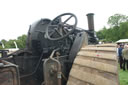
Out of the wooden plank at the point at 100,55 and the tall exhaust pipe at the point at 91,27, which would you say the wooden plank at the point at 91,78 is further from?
the tall exhaust pipe at the point at 91,27

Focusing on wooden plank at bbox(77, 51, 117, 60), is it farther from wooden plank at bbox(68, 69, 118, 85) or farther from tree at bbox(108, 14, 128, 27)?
tree at bbox(108, 14, 128, 27)

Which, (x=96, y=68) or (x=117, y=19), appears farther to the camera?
(x=117, y=19)

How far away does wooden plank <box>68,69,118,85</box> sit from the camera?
1.77 metres

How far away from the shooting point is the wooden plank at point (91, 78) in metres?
1.77

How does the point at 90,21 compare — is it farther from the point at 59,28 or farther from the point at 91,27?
the point at 59,28

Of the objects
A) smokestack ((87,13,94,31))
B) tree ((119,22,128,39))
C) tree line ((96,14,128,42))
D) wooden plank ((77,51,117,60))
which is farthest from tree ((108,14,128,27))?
wooden plank ((77,51,117,60))

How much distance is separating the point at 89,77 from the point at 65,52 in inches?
50.3

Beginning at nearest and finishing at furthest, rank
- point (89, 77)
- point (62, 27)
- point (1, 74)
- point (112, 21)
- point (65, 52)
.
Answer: point (1, 74) < point (89, 77) < point (65, 52) < point (62, 27) < point (112, 21)

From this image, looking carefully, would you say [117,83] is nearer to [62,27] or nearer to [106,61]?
[106,61]

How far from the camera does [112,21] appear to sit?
1422 inches

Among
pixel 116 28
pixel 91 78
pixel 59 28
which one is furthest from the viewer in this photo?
pixel 116 28

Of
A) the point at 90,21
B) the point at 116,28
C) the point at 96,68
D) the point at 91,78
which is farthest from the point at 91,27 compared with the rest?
the point at 116,28

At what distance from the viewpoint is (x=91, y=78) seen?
1917mm

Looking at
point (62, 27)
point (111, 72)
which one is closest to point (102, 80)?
point (111, 72)
